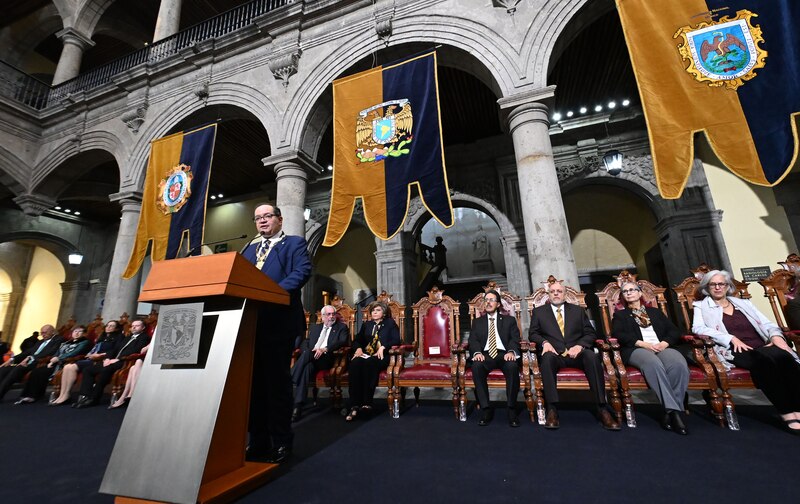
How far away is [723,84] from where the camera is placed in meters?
3.47

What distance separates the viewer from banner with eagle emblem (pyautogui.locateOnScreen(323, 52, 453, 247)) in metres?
4.23

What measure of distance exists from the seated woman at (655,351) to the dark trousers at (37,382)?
6818mm

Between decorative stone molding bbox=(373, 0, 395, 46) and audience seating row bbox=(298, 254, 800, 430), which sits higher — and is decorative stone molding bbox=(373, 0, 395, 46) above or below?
above

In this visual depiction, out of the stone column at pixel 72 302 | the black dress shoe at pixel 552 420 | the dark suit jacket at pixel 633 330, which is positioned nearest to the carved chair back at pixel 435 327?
the black dress shoe at pixel 552 420

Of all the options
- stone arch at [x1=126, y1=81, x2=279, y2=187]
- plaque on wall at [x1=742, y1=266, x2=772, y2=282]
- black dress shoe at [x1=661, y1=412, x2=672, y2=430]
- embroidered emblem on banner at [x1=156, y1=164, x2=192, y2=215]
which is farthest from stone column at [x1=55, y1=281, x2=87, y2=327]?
plaque on wall at [x1=742, y1=266, x2=772, y2=282]

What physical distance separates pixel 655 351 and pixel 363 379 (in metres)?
2.38

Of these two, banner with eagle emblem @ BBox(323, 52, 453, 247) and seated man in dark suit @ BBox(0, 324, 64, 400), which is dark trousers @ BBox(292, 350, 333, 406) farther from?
seated man in dark suit @ BBox(0, 324, 64, 400)

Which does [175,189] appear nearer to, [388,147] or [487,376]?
[388,147]

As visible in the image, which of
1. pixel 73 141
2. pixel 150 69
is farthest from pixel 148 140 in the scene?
pixel 73 141

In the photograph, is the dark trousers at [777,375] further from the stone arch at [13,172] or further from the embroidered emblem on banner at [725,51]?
the stone arch at [13,172]

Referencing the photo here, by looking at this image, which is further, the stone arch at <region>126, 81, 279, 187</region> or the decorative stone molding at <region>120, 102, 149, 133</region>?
the decorative stone molding at <region>120, 102, 149, 133</region>

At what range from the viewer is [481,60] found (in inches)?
181

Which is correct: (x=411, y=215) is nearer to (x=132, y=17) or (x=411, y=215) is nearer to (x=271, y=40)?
(x=271, y=40)

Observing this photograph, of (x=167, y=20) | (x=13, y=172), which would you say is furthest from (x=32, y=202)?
(x=167, y=20)
